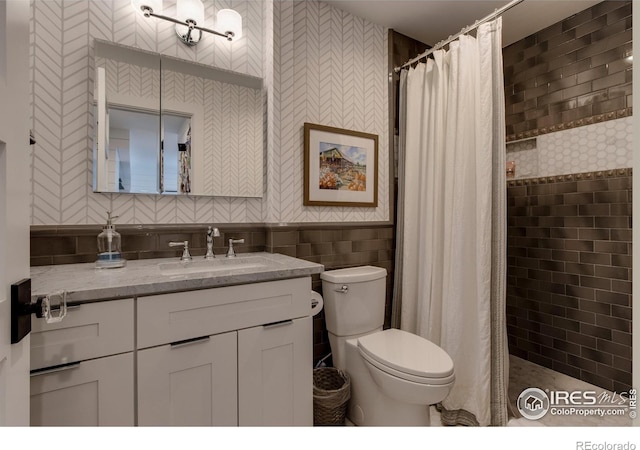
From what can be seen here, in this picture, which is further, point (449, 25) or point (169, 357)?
point (449, 25)

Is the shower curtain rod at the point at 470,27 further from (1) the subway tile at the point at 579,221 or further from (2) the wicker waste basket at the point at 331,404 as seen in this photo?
(2) the wicker waste basket at the point at 331,404

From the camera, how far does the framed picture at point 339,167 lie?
197 cm

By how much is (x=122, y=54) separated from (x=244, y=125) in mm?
658

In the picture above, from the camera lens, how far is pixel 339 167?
2084 mm

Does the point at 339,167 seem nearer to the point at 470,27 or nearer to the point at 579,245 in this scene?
the point at 470,27

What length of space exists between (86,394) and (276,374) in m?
0.66

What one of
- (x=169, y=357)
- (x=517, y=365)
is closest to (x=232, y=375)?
(x=169, y=357)

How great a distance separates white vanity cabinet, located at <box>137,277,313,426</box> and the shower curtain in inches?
35.7

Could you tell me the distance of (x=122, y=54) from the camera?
5.03 feet

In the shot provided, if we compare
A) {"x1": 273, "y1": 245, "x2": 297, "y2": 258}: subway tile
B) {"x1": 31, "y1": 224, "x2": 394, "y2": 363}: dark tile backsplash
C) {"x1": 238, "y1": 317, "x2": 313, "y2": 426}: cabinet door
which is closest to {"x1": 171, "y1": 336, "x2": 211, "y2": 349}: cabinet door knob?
{"x1": 238, "y1": 317, "x2": 313, "y2": 426}: cabinet door

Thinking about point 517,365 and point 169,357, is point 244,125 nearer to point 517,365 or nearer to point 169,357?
point 169,357

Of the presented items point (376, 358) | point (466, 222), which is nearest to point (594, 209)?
point (466, 222)

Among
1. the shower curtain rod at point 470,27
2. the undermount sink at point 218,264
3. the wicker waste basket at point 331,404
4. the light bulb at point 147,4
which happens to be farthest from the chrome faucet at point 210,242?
the shower curtain rod at point 470,27

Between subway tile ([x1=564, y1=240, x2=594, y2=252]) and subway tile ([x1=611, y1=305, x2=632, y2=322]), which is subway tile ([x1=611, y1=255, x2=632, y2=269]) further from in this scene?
subway tile ([x1=611, y1=305, x2=632, y2=322])
